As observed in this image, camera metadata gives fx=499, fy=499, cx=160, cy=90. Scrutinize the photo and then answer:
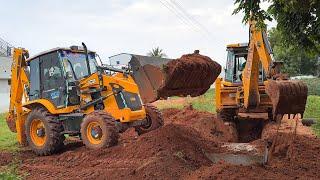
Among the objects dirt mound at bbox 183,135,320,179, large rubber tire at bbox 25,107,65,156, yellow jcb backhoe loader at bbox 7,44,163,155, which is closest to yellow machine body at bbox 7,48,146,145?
yellow jcb backhoe loader at bbox 7,44,163,155

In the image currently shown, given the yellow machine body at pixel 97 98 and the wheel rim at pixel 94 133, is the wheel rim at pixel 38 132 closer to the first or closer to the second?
the yellow machine body at pixel 97 98

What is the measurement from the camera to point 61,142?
40.9 feet

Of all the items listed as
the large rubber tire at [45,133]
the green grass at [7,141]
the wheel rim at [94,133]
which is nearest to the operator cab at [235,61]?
the wheel rim at [94,133]

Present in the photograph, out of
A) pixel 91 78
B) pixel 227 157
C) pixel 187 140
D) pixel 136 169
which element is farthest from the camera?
pixel 91 78

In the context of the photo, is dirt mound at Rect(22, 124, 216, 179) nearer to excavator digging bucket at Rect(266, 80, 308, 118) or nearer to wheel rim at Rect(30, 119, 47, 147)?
wheel rim at Rect(30, 119, 47, 147)

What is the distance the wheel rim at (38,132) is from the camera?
41.4 feet

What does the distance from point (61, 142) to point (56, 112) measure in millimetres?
761

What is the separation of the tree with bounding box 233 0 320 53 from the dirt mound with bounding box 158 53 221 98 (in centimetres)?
328

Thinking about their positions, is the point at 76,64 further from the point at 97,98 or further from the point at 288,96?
the point at 288,96

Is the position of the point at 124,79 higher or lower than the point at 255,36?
lower

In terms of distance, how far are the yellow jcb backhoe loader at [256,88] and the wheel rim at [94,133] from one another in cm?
373

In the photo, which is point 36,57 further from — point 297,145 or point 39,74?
point 297,145

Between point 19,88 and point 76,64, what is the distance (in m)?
1.96

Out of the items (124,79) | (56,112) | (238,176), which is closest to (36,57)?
(56,112)
